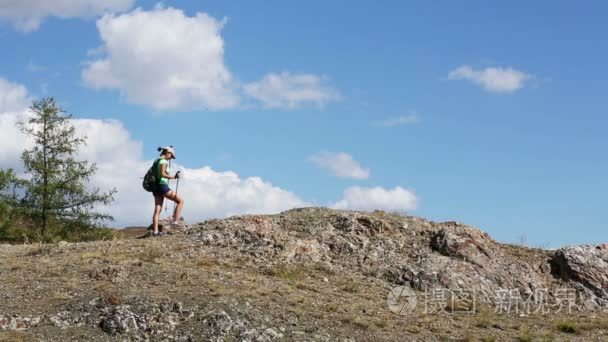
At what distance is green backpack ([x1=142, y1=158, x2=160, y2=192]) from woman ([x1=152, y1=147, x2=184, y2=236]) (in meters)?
0.08

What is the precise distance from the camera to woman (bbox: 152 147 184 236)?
1803 cm

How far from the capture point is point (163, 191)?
18.1 metres

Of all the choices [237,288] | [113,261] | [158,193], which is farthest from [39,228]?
[237,288]

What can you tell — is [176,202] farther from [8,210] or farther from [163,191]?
[8,210]

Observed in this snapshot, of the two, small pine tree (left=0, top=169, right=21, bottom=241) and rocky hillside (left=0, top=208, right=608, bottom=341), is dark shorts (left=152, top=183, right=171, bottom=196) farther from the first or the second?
small pine tree (left=0, top=169, right=21, bottom=241)

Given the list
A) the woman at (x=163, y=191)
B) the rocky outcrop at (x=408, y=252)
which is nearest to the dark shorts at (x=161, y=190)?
the woman at (x=163, y=191)

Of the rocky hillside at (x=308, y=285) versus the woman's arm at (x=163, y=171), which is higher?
the woman's arm at (x=163, y=171)

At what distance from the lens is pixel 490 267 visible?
18.9m

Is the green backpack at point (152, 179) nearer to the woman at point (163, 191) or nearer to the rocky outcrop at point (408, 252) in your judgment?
the woman at point (163, 191)

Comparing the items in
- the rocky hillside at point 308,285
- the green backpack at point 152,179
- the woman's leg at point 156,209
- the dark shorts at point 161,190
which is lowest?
the rocky hillside at point 308,285

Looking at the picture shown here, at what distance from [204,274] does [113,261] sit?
222 cm

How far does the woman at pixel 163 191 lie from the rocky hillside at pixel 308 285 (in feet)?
2.71

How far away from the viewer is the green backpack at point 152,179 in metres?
18.0

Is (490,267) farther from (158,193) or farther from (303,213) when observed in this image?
(158,193)
